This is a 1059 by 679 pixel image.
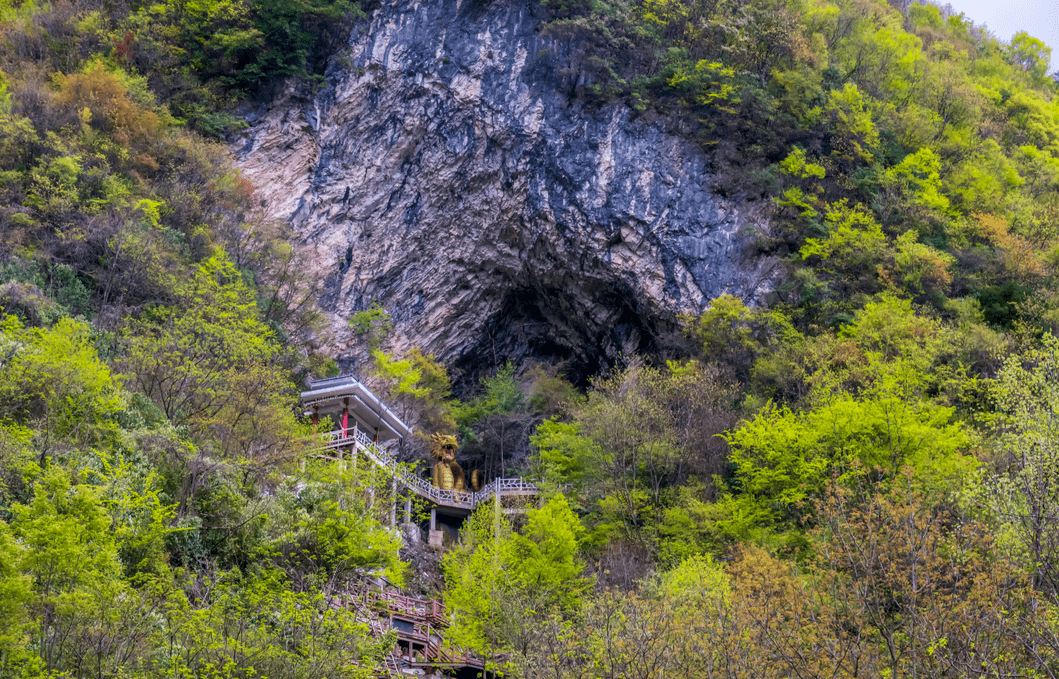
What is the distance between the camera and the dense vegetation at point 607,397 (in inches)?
409

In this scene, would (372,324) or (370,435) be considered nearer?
(370,435)

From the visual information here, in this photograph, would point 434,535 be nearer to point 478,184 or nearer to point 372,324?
point 372,324

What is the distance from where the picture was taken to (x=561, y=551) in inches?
737

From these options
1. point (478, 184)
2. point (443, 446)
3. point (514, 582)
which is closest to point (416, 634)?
point (514, 582)

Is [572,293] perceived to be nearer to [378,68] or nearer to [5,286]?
[378,68]

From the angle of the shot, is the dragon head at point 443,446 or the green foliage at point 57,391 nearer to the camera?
the green foliage at point 57,391

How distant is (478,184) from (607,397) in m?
10.4

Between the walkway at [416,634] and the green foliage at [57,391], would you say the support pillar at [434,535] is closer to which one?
the walkway at [416,634]

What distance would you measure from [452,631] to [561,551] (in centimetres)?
321

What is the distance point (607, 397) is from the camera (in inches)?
1110

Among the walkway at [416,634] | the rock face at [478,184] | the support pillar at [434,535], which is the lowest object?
the walkway at [416,634]


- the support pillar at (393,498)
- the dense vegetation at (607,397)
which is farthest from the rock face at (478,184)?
the support pillar at (393,498)

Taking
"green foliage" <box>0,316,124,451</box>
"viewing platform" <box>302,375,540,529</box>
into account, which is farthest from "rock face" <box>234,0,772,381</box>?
"green foliage" <box>0,316,124,451</box>

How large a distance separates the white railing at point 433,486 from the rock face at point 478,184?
5453 millimetres
